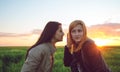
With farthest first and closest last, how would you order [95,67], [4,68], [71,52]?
[4,68] → [71,52] → [95,67]

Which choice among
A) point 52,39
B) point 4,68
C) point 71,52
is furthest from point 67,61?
point 4,68

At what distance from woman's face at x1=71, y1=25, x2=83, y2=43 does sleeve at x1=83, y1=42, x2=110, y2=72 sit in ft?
0.58

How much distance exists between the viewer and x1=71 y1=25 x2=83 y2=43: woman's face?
521 cm

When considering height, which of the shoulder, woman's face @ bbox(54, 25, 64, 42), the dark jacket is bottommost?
the dark jacket

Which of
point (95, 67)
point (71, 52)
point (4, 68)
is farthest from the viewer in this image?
point (4, 68)

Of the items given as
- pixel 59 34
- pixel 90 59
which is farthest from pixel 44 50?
pixel 90 59

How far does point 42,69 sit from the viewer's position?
5.16 metres

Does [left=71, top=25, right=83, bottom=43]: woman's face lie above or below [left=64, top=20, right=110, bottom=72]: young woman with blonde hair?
above

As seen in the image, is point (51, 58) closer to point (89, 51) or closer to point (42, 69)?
point (42, 69)

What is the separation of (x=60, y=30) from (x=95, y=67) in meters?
0.81

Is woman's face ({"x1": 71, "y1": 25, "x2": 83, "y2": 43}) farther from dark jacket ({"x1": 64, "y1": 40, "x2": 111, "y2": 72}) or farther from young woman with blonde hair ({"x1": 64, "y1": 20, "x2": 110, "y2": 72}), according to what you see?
dark jacket ({"x1": 64, "y1": 40, "x2": 111, "y2": 72})

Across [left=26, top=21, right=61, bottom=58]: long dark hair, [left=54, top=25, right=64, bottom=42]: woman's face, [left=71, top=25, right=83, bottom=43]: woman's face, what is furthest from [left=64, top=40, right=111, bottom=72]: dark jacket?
[left=26, top=21, right=61, bottom=58]: long dark hair

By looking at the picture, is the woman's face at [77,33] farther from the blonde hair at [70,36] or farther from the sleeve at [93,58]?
the sleeve at [93,58]

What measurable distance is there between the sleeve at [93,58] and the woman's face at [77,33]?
0.58 feet
